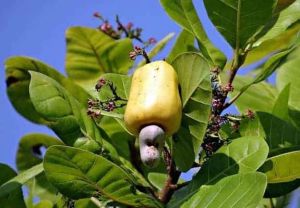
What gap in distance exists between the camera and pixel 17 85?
2.22m

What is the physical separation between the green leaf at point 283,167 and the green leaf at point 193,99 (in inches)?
7.0

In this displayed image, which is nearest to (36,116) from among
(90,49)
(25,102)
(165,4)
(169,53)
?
(25,102)

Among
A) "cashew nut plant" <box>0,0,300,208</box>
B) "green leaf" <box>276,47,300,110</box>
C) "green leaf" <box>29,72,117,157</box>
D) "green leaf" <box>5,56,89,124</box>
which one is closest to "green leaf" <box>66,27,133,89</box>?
"green leaf" <box>5,56,89,124</box>

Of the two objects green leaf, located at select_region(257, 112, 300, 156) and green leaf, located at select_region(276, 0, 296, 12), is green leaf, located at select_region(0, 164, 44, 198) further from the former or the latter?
green leaf, located at select_region(276, 0, 296, 12)

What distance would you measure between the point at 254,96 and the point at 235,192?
30.2 inches

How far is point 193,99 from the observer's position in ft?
4.74

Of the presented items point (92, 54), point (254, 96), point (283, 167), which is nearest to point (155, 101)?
point (283, 167)

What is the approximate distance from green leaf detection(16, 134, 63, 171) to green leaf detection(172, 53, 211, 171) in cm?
93

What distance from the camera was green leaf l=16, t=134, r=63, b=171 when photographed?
2.38m

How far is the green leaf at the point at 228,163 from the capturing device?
148 cm

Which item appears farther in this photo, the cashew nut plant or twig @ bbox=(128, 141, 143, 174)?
twig @ bbox=(128, 141, 143, 174)

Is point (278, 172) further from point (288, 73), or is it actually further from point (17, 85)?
point (17, 85)

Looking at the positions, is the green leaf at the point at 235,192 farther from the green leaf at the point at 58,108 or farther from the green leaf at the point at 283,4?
the green leaf at the point at 283,4

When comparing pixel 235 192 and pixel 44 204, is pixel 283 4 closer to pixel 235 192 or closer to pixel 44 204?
pixel 235 192
